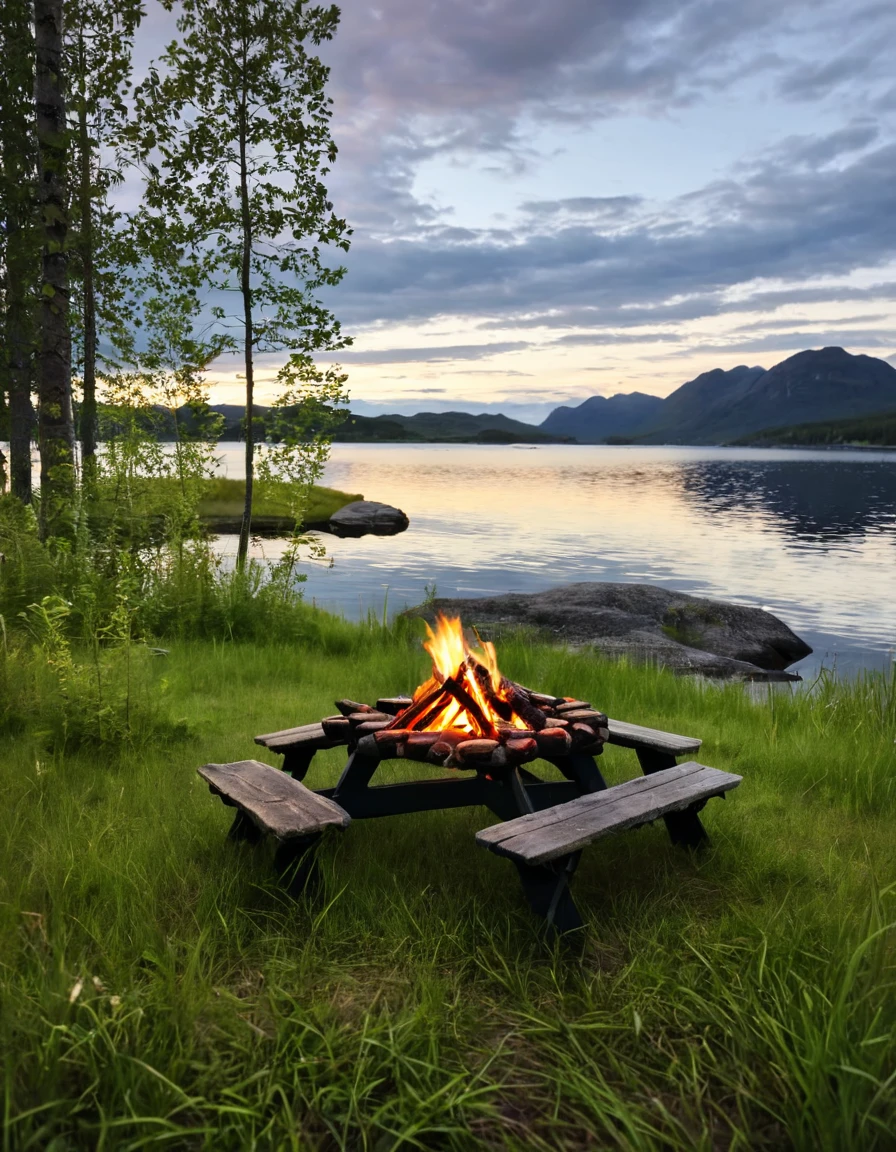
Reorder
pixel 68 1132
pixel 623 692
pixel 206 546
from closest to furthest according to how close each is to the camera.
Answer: pixel 68 1132 < pixel 623 692 < pixel 206 546

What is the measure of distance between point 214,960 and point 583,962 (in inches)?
60.0

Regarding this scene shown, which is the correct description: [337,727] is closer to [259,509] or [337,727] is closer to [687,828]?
[687,828]

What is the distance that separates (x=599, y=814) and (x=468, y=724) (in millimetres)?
989

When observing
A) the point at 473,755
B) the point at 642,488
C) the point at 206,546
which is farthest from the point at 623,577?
the point at 642,488

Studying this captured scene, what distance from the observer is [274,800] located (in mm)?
3881

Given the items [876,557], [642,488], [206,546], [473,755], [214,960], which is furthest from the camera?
[642,488]

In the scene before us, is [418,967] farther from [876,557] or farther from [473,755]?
[876,557]

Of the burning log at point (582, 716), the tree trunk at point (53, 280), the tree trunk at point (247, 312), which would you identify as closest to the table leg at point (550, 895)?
the burning log at point (582, 716)

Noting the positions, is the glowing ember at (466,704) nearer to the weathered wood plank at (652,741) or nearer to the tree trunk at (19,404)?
the weathered wood plank at (652,741)

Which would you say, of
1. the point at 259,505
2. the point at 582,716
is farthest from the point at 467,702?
the point at 259,505

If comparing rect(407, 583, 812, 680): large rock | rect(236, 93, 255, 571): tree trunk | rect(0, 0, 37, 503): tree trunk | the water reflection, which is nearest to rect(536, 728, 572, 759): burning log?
rect(407, 583, 812, 680): large rock

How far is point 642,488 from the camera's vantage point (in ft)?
254

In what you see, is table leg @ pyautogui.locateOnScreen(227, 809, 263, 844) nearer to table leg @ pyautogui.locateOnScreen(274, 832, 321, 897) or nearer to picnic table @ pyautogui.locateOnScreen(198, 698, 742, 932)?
picnic table @ pyautogui.locateOnScreen(198, 698, 742, 932)

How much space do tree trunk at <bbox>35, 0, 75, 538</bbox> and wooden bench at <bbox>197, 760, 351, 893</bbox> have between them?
662cm
